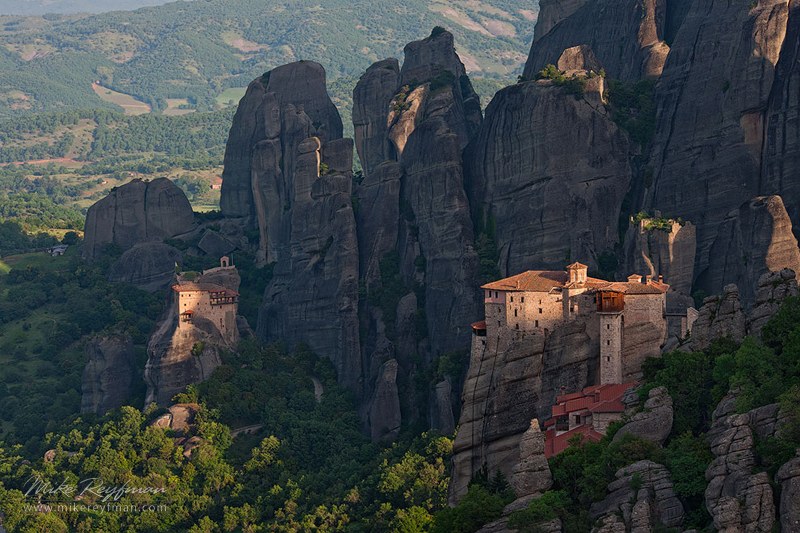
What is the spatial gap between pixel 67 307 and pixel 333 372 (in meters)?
31.4

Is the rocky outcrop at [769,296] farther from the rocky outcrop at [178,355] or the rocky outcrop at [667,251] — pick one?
the rocky outcrop at [178,355]

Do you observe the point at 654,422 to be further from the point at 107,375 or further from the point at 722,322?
the point at 107,375

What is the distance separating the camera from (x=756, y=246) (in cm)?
9006

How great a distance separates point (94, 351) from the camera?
120438 millimetres

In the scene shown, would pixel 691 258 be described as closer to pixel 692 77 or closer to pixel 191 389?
pixel 692 77

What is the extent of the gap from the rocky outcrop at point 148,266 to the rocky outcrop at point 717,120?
151 feet

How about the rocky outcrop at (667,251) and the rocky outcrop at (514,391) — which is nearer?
the rocky outcrop at (514,391)

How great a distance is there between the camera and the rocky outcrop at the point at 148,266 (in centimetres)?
13675

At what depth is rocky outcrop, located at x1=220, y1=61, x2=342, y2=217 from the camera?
455ft

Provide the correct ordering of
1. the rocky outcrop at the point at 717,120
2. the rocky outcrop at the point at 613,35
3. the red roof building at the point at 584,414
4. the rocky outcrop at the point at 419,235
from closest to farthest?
the red roof building at the point at 584,414 → the rocky outcrop at the point at 717,120 → the rocky outcrop at the point at 419,235 → the rocky outcrop at the point at 613,35

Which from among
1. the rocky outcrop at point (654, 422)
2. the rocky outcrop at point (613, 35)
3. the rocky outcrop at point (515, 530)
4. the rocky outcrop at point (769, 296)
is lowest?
the rocky outcrop at point (515, 530)

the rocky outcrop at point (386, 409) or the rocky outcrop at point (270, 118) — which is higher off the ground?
the rocky outcrop at point (270, 118)

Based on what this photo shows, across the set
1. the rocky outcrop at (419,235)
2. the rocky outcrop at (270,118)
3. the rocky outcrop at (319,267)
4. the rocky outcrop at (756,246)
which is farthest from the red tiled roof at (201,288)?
the rocky outcrop at (756,246)

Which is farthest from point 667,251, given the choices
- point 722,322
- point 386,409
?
point 722,322
